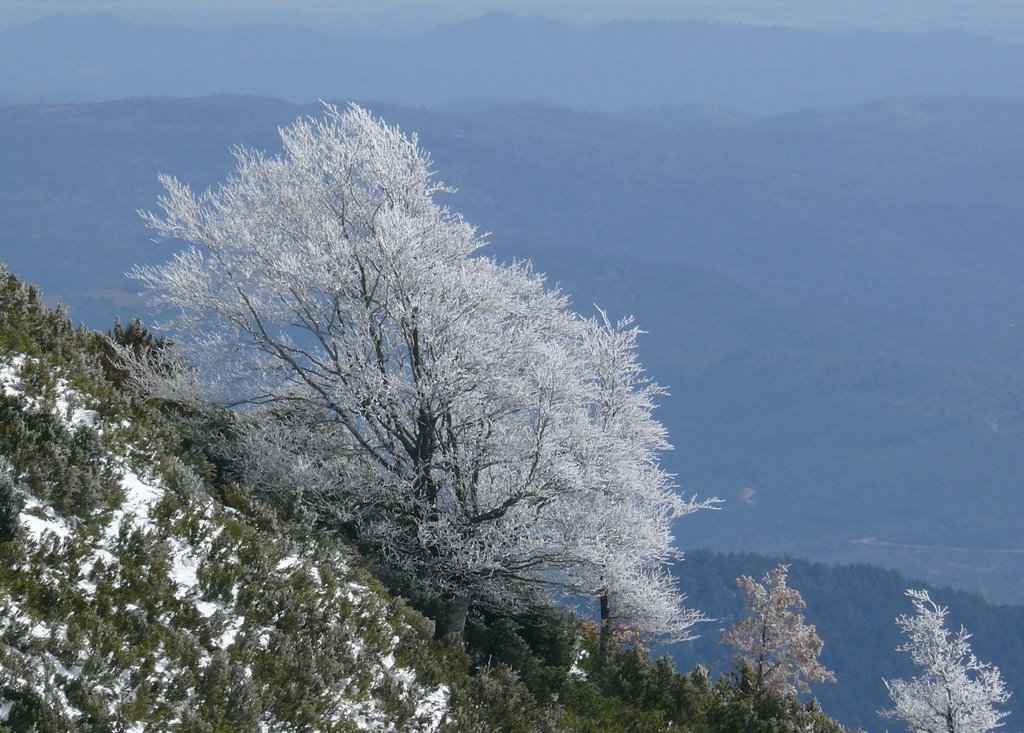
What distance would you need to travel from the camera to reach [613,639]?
20.7 metres

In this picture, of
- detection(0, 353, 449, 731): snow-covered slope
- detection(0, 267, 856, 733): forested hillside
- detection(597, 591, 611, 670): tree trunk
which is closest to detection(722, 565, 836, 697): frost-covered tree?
detection(597, 591, 611, 670): tree trunk

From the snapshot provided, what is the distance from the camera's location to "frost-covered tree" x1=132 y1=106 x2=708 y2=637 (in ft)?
56.0

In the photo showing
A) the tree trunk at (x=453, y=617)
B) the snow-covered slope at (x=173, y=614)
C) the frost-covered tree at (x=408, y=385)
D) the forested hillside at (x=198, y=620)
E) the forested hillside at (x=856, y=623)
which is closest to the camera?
the snow-covered slope at (x=173, y=614)

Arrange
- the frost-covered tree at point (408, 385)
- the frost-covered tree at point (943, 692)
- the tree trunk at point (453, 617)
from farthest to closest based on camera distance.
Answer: the frost-covered tree at point (943, 692) < the frost-covered tree at point (408, 385) < the tree trunk at point (453, 617)

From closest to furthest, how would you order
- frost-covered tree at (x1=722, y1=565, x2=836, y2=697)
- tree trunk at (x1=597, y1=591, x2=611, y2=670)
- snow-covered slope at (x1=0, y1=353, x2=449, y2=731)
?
snow-covered slope at (x1=0, y1=353, x2=449, y2=731)
tree trunk at (x1=597, y1=591, x2=611, y2=670)
frost-covered tree at (x1=722, y1=565, x2=836, y2=697)

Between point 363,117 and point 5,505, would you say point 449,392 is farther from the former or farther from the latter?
point 5,505

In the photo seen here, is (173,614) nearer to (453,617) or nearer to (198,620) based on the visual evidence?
(198,620)

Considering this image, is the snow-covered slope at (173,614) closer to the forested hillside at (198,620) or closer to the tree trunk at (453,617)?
the forested hillside at (198,620)

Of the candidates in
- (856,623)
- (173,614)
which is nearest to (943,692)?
(173,614)

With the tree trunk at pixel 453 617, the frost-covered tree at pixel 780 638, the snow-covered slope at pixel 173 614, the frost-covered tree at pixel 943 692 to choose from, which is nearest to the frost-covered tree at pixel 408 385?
the tree trunk at pixel 453 617

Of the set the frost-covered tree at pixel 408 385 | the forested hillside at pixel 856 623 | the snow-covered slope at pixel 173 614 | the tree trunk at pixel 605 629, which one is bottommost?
the snow-covered slope at pixel 173 614

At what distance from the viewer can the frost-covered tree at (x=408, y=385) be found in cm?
1708

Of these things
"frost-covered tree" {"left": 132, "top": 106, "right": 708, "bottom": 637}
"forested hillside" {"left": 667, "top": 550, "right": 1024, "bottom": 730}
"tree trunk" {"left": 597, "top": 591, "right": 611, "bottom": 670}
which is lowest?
"tree trunk" {"left": 597, "top": 591, "right": 611, "bottom": 670}

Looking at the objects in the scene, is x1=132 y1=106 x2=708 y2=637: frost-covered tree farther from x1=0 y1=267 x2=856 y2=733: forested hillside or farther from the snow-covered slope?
the snow-covered slope
